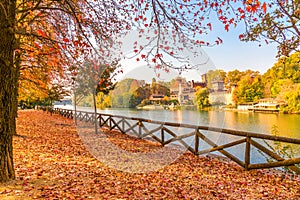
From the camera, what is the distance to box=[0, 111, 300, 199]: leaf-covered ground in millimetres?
3471

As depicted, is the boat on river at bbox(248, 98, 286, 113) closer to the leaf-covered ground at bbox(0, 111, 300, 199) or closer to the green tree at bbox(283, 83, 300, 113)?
the green tree at bbox(283, 83, 300, 113)

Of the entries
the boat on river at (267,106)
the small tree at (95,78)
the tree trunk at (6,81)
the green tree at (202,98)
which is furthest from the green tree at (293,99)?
the tree trunk at (6,81)

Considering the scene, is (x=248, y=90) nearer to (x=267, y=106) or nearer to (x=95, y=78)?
(x=267, y=106)

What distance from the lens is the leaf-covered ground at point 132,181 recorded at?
Answer: 3471mm

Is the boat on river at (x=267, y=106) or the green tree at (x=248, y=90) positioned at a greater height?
the green tree at (x=248, y=90)

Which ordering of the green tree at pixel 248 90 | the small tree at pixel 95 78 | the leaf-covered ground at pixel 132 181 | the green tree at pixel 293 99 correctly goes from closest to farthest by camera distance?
1. the leaf-covered ground at pixel 132 181
2. the small tree at pixel 95 78
3. the green tree at pixel 293 99
4. the green tree at pixel 248 90

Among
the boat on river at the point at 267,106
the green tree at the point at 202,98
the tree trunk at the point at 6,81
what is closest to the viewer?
the tree trunk at the point at 6,81

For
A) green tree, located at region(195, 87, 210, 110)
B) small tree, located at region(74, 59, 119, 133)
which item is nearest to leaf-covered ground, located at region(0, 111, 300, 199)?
green tree, located at region(195, 87, 210, 110)

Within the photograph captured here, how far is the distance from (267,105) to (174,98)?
2854cm

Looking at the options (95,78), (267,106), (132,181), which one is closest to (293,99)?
(267,106)

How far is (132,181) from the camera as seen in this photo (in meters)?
4.22

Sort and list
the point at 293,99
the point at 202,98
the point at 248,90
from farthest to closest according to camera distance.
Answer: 1. the point at 248,90
2. the point at 293,99
3. the point at 202,98

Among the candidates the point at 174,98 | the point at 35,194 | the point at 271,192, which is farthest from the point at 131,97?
the point at 271,192

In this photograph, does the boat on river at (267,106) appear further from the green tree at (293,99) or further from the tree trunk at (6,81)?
the tree trunk at (6,81)
